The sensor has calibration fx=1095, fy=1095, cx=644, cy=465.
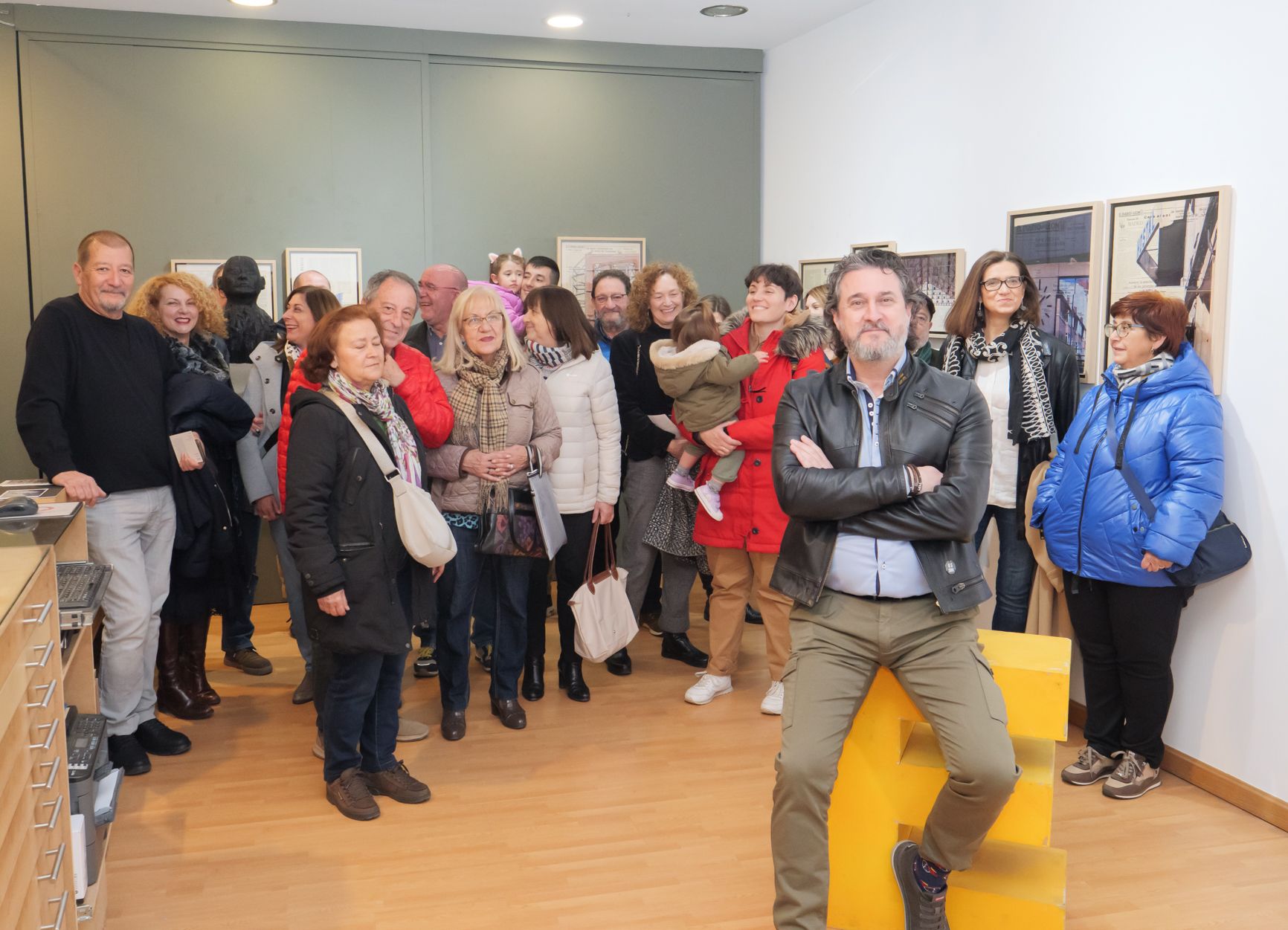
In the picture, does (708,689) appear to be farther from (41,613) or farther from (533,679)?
(41,613)

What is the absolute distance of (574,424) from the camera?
4.54m

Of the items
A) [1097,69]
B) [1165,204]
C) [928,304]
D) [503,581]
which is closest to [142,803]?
[503,581]

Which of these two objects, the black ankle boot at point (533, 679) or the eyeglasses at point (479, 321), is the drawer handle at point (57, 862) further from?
the black ankle boot at point (533, 679)

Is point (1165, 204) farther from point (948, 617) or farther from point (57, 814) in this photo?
point (57, 814)

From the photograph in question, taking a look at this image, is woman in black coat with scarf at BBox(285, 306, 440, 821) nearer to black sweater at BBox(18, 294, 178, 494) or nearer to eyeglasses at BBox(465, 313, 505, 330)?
eyeglasses at BBox(465, 313, 505, 330)

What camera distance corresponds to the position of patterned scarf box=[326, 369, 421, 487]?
140 inches

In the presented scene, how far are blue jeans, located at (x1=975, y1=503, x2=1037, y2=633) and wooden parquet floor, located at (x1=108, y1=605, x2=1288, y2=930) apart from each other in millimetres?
610

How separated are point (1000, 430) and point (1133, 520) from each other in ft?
2.64

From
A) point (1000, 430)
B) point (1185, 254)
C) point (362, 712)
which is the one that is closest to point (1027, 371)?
point (1000, 430)

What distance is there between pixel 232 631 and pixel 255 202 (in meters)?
2.55

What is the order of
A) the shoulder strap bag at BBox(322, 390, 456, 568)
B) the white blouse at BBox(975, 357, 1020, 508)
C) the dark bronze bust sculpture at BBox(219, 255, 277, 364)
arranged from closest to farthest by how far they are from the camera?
the shoulder strap bag at BBox(322, 390, 456, 568)
the white blouse at BBox(975, 357, 1020, 508)
the dark bronze bust sculpture at BBox(219, 255, 277, 364)

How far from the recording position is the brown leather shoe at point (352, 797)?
366 centimetres

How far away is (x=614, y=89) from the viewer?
694 cm

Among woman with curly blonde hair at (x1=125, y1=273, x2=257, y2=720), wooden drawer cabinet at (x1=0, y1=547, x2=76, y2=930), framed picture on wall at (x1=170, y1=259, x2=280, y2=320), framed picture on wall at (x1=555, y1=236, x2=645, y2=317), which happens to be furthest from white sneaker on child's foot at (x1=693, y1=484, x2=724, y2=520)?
framed picture on wall at (x1=170, y1=259, x2=280, y2=320)
